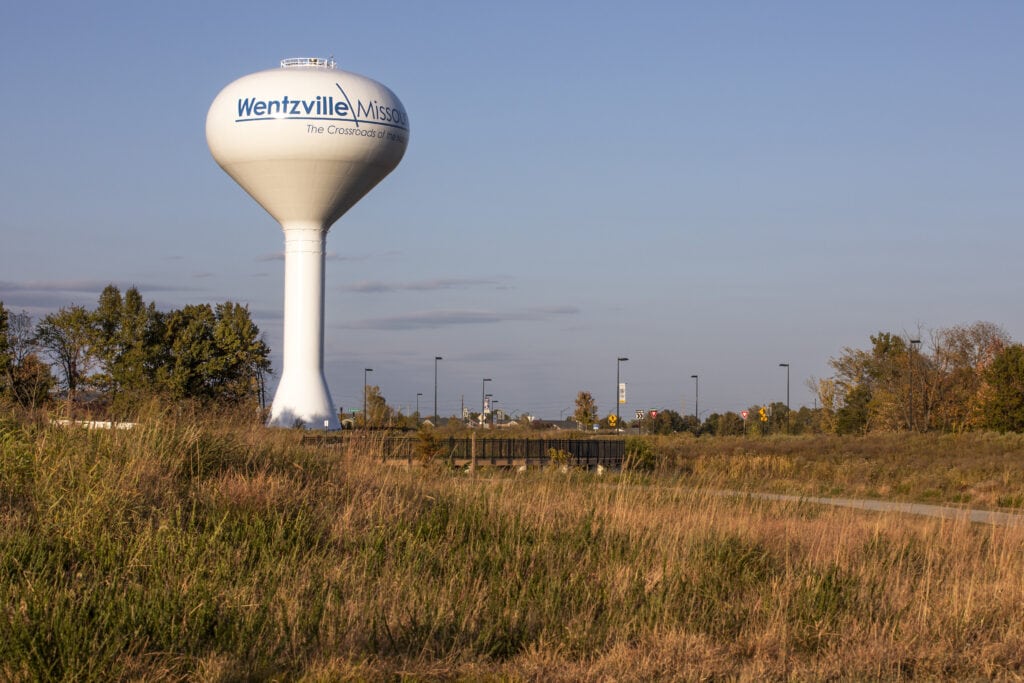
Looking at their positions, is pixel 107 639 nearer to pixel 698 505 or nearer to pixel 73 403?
pixel 73 403

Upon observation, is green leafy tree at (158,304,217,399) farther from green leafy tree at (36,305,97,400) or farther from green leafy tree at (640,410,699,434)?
green leafy tree at (640,410,699,434)

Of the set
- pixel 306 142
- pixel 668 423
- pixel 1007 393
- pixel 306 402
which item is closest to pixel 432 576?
pixel 306 142

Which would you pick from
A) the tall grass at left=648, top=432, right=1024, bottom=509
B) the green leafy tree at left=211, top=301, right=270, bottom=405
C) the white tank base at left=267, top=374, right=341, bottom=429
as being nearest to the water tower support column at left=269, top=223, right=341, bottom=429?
the white tank base at left=267, top=374, right=341, bottom=429

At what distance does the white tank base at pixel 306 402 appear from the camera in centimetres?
5131

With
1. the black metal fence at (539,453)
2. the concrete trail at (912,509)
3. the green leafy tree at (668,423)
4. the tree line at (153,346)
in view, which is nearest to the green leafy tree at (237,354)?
the tree line at (153,346)

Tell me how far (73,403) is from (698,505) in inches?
278

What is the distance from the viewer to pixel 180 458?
430 inches

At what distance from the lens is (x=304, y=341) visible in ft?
170

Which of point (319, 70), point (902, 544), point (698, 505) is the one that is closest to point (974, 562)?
point (902, 544)

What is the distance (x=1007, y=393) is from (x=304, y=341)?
106 feet

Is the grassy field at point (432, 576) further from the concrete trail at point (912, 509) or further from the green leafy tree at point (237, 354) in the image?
the green leafy tree at point (237, 354)

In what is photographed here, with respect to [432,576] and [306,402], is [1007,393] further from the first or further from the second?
[432,576]

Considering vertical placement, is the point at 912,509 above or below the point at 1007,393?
below

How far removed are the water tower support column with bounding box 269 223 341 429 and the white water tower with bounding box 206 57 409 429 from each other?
0.30 ft
